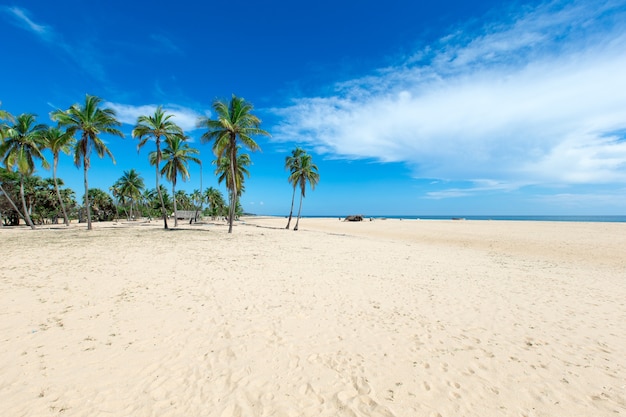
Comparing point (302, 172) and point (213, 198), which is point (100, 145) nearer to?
point (302, 172)

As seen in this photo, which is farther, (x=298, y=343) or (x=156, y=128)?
(x=156, y=128)

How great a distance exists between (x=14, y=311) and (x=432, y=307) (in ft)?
31.9

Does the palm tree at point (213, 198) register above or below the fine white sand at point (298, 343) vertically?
above

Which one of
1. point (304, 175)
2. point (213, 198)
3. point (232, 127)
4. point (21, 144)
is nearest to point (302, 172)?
point (304, 175)

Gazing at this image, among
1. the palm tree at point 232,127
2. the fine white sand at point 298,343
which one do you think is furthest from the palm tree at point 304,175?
the fine white sand at point 298,343

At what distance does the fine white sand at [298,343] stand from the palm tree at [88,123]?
18812 millimetres

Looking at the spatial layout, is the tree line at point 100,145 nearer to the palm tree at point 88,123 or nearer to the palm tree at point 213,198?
the palm tree at point 88,123

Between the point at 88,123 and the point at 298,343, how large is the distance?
1135 inches

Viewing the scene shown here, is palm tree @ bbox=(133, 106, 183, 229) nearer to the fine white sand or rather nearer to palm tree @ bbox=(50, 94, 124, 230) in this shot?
palm tree @ bbox=(50, 94, 124, 230)

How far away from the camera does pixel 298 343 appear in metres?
4.95

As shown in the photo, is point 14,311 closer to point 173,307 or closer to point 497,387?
point 173,307

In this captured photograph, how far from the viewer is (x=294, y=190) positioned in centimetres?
3631

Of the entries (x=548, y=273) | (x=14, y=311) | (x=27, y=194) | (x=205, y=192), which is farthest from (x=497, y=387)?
(x=205, y=192)

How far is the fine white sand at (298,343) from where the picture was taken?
345 centimetres
